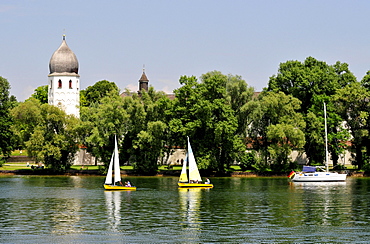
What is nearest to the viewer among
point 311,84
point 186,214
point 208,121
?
point 186,214

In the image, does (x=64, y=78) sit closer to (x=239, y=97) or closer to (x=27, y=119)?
(x=27, y=119)

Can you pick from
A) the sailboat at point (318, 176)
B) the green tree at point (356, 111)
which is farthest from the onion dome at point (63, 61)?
the sailboat at point (318, 176)

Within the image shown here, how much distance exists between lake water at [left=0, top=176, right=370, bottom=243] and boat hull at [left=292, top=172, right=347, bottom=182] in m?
10.2

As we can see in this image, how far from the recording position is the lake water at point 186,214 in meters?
43.6

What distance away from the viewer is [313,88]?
11500 centimetres

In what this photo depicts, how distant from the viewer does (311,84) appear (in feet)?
380

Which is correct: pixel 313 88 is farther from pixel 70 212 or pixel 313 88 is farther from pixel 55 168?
pixel 70 212

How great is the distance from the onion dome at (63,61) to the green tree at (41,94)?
25559 mm

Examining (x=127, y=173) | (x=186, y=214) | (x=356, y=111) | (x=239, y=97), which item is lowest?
(x=186, y=214)

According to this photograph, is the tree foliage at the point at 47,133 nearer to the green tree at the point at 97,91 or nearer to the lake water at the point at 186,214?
the lake water at the point at 186,214

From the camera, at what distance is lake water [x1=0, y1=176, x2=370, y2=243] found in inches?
1716

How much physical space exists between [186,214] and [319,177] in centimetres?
4638

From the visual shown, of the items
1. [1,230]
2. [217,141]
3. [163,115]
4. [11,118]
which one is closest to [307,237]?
[1,230]

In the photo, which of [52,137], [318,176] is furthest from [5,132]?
[318,176]
